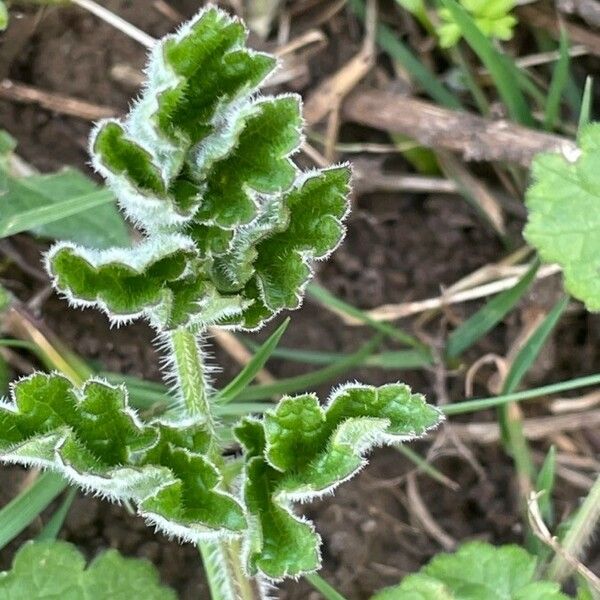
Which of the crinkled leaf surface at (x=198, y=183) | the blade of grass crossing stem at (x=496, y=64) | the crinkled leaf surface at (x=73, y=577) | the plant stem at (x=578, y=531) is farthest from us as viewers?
the blade of grass crossing stem at (x=496, y=64)

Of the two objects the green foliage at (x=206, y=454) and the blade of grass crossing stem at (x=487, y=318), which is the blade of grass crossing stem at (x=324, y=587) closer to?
the green foliage at (x=206, y=454)

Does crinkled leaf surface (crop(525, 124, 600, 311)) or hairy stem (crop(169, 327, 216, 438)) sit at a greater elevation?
hairy stem (crop(169, 327, 216, 438))

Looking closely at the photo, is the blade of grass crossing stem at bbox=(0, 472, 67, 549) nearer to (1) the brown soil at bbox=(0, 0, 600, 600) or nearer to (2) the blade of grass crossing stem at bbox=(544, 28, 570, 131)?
(1) the brown soil at bbox=(0, 0, 600, 600)

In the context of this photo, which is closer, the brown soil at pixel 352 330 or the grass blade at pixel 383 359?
the brown soil at pixel 352 330

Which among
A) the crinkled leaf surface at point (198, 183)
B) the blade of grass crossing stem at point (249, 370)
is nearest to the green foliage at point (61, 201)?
the blade of grass crossing stem at point (249, 370)

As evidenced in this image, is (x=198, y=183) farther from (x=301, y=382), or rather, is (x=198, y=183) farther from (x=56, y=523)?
(x=56, y=523)

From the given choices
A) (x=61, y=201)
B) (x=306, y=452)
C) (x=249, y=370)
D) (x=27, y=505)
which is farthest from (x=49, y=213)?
(x=306, y=452)

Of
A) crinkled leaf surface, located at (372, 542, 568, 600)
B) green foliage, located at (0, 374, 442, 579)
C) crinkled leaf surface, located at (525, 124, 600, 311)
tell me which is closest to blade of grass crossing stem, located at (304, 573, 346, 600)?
crinkled leaf surface, located at (372, 542, 568, 600)
